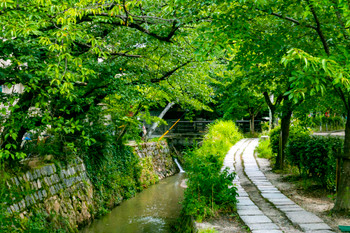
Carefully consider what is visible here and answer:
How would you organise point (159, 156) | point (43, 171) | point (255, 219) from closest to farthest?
point (255, 219) < point (43, 171) < point (159, 156)

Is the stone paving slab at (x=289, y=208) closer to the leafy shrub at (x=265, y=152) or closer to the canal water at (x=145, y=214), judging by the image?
the canal water at (x=145, y=214)

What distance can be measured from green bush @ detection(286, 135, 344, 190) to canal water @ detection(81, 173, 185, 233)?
10.8ft

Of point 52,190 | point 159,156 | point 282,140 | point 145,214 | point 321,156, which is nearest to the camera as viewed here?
point 321,156

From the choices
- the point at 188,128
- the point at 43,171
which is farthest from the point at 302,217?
the point at 188,128

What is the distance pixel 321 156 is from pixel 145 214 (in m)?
5.44

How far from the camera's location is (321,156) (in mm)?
6852

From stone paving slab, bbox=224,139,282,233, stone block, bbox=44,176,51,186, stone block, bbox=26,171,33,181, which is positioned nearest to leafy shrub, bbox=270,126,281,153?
stone paving slab, bbox=224,139,282,233

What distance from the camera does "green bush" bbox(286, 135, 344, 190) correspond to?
21.2 ft

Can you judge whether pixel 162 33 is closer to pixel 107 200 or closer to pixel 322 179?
pixel 322 179

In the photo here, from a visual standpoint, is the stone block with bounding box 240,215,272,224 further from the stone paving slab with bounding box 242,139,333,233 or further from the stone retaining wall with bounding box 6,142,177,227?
the stone retaining wall with bounding box 6,142,177,227

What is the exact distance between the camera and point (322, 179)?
6.98m

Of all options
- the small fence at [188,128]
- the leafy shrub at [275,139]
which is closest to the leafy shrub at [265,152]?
the leafy shrub at [275,139]

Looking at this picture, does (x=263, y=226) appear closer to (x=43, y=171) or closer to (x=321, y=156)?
(x=321, y=156)

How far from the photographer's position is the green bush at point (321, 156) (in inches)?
255
